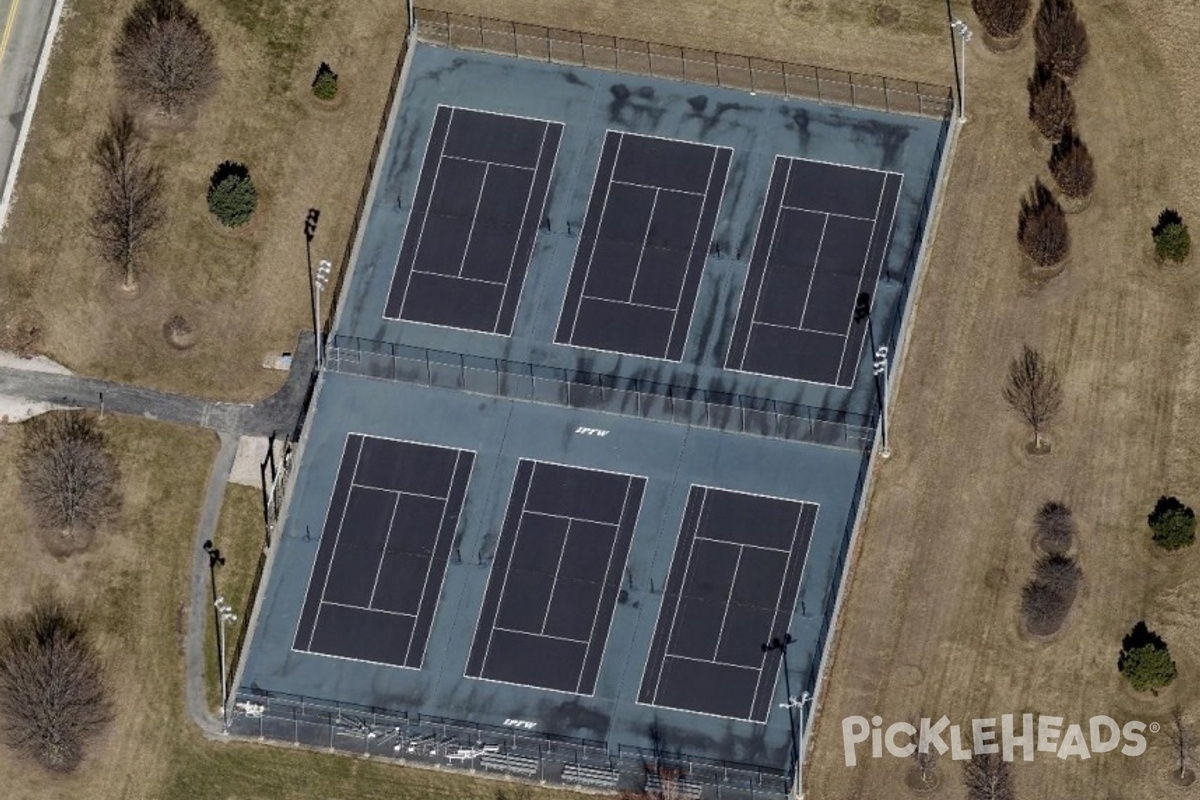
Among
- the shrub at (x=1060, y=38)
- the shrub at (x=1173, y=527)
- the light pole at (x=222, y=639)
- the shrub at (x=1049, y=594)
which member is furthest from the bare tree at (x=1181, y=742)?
the light pole at (x=222, y=639)

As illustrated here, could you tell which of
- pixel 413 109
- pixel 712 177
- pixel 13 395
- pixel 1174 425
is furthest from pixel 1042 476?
pixel 13 395

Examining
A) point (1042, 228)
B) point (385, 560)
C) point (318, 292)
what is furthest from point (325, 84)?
point (1042, 228)

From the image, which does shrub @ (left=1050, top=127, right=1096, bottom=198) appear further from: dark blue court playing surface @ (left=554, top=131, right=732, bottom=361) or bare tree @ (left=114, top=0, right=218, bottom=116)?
bare tree @ (left=114, top=0, right=218, bottom=116)

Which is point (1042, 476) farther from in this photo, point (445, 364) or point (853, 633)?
point (445, 364)

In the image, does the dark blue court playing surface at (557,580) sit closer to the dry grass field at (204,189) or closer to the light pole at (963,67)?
the dry grass field at (204,189)

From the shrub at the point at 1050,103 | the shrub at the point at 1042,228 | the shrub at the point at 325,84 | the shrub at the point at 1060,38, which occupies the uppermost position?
the shrub at the point at 1060,38

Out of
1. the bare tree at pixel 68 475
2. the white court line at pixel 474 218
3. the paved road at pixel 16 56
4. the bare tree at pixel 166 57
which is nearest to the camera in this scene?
the bare tree at pixel 68 475

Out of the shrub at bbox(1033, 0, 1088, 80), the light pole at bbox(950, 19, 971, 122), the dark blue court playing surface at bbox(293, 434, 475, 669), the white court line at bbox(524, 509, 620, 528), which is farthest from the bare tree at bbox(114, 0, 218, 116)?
the shrub at bbox(1033, 0, 1088, 80)
